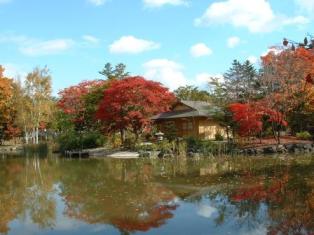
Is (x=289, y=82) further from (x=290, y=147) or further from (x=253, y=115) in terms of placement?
(x=290, y=147)

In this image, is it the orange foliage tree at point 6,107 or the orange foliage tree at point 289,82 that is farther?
the orange foliage tree at point 6,107

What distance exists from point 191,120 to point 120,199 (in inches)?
850

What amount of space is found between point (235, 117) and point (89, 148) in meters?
11.5

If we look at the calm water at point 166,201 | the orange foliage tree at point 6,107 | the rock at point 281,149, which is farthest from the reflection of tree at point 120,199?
the orange foliage tree at point 6,107

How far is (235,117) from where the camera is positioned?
25016 millimetres

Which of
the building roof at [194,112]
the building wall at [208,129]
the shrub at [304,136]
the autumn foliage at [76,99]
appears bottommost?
the shrub at [304,136]

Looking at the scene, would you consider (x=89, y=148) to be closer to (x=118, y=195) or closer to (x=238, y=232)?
(x=118, y=195)

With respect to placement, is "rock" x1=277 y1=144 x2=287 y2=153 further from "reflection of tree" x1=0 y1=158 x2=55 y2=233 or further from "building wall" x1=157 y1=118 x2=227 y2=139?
"reflection of tree" x1=0 y1=158 x2=55 y2=233

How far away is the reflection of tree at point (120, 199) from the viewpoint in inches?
352

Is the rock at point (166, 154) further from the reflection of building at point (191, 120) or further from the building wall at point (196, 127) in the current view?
the building wall at point (196, 127)

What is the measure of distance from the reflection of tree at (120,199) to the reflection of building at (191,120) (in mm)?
14510

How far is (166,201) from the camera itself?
35.8ft

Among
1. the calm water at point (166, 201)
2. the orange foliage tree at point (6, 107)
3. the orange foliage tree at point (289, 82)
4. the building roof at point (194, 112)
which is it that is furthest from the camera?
the orange foliage tree at point (6, 107)

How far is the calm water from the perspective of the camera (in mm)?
8188
